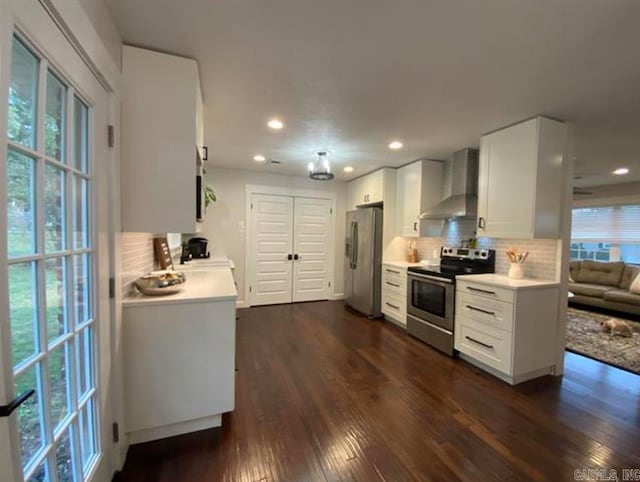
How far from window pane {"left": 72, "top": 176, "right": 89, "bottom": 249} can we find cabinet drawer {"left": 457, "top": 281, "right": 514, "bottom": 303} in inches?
124

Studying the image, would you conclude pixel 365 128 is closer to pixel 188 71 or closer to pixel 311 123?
pixel 311 123

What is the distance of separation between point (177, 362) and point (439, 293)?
282 centimetres

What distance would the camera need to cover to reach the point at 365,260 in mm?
4711

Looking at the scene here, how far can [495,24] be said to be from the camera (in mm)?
1429

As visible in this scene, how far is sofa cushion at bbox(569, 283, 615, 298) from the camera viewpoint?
4930mm

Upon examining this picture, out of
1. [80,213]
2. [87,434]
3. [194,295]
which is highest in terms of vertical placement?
[80,213]

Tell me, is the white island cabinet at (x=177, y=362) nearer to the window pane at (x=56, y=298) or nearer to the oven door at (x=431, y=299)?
the window pane at (x=56, y=298)

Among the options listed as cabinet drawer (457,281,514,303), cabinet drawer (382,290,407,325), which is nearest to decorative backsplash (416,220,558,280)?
cabinet drawer (457,281,514,303)

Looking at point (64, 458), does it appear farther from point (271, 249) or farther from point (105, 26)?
point (271, 249)

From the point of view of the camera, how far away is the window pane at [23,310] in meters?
0.85

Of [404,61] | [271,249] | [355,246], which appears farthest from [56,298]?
[355,246]

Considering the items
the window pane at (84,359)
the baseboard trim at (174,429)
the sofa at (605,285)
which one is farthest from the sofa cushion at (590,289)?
the window pane at (84,359)

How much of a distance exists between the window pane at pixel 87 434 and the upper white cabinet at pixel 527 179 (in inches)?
132

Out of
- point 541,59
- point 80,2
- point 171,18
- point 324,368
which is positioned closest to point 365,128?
point 541,59
